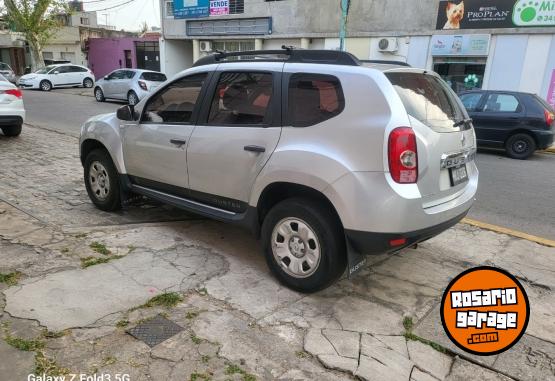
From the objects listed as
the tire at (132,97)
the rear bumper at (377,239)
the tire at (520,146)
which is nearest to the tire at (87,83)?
the tire at (132,97)

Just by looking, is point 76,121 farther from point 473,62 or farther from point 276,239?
point 473,62

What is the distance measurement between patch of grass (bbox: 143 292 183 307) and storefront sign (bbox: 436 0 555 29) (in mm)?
15376

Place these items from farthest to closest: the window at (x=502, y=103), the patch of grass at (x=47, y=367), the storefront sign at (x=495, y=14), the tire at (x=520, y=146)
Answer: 1. the storefront sign at (x=495, y=14)
2. the window at (x=502, y=103)
3. the tire at (x=520, y=146)
4. the patch of grass at (x=47, y=367)

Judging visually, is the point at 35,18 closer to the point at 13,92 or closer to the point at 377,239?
the point at 13,92

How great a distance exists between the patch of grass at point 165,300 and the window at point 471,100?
928cm

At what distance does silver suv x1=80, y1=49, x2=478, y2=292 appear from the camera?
301 centimetres

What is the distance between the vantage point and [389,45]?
17.5 meters

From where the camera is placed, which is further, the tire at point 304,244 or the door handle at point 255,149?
the door handle at point 255,149

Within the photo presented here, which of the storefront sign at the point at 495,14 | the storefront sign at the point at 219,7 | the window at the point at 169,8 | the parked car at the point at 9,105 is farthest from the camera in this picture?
the window at the point at 169,8

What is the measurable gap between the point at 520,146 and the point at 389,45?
880 centimetres

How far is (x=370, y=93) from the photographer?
3061 millimetres

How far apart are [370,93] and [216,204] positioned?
1.72 metres

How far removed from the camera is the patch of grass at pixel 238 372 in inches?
100

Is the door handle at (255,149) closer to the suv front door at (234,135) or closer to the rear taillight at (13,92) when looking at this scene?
the suv front door at (234,135)
